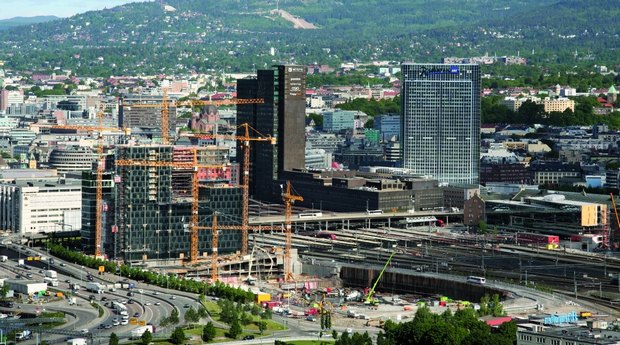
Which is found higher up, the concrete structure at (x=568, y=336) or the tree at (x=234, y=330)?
the concrete structure at (x=568, y=336)

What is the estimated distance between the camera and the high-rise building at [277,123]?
383 ft

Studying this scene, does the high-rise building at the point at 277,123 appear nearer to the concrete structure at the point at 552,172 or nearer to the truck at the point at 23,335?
the concrete structure at the point at 552,172

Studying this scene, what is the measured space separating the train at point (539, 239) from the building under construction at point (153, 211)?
16549mm

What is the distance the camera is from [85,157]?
13150 centimetres

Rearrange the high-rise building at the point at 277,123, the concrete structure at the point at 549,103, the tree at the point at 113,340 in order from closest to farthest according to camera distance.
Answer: the tree at the point at 113,340 → the high-rise building at the point at 277,123 → the concrete structure at the point at 549,103

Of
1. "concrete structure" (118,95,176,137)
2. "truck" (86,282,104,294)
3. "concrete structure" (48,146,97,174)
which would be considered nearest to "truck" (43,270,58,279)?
"truck" (86,282,104,294)

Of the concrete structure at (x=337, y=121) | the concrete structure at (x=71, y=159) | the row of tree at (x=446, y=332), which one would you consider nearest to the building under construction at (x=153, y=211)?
the row of tree at (x=446, y=332)

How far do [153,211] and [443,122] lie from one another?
40.2 meters

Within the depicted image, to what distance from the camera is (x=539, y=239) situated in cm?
10200

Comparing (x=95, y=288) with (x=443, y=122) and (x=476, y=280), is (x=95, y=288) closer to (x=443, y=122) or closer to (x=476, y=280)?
(x=476, y=280)

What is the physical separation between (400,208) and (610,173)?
21077mm

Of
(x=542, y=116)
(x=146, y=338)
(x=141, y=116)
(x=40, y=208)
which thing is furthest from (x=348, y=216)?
(x=542, y=116)

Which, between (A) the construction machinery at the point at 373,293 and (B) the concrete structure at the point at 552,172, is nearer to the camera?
(A) the construction machinery at the point at 373,293

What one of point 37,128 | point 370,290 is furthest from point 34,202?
point 37,128
